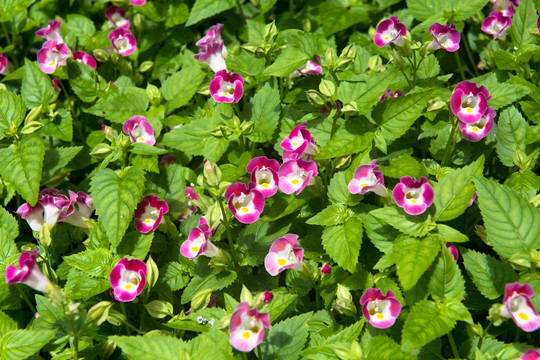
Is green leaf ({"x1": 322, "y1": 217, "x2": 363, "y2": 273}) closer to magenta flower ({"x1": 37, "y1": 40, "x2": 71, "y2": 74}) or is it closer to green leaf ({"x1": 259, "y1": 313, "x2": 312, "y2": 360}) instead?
green leaf ({"x1": 259, "y1": 313, "x2": 312, "y2": 360})

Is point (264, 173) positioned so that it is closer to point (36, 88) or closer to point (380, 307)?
point (380, 307)

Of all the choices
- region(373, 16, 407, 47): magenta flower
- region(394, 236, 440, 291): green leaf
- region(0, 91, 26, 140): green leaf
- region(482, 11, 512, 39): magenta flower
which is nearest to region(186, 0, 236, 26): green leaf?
region(373, 16, 407, 47): magenta flower

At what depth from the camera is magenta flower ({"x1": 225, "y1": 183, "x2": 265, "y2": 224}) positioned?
2570 mm

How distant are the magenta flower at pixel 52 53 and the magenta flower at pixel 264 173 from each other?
1630mm

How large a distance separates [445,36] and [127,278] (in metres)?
2.03

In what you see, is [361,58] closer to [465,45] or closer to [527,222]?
[465,45]

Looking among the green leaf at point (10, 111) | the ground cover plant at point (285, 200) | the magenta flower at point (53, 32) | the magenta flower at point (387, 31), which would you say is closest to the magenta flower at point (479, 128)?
the ground cover plant at point (285, 200)

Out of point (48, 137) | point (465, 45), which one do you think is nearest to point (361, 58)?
point (465, 45)

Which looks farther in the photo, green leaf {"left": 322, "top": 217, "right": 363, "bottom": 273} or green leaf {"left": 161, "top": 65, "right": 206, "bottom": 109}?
green leaf {"left": 161, "top": 65, "right": 206, "bottom": 109}

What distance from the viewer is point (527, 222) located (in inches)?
89.5

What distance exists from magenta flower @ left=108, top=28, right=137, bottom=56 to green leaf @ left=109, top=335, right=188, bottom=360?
2.16 metres

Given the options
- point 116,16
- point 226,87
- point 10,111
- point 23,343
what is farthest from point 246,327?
point 116,16

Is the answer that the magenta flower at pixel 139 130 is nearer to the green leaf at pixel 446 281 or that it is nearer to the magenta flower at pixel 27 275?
the magenta flower at pixel 27 275

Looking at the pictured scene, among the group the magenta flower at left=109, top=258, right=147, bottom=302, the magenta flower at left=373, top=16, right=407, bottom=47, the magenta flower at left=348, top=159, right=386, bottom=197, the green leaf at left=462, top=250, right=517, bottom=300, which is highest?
the magenta flower at left=373, top=16, right=407, bottom=47
